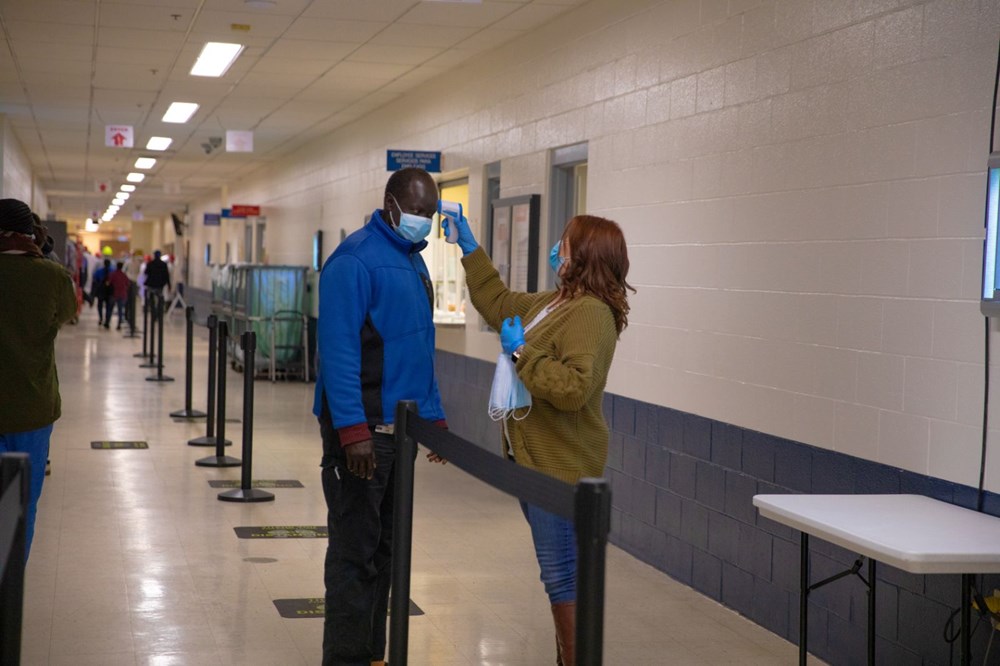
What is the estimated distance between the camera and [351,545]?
148 inches

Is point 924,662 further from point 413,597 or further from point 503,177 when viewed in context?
point 503,177

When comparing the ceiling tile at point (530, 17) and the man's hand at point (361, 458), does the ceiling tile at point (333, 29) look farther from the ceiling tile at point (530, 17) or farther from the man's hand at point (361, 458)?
the man's hand at point (361, 458)

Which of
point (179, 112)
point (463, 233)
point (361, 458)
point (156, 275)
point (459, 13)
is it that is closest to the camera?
point (361, 458)

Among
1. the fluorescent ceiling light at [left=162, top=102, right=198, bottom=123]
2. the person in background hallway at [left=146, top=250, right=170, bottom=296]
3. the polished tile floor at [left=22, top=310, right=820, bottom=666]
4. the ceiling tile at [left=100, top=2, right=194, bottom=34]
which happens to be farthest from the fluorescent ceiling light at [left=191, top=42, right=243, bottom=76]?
the person in background hallway at [left=146, top=250, right=170, bottom=296]

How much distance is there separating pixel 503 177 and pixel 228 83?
3.86 m

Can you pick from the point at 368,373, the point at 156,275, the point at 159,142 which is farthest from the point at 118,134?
the point at 368,373

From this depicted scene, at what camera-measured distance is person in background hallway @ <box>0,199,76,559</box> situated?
14.1ft

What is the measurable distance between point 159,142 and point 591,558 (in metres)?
16.1

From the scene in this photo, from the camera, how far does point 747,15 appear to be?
5379mm

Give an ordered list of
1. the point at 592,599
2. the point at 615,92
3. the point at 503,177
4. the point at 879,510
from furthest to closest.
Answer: the point at 503,177 → the point at 615,92 → the point at 879,510 → the point at 592,599

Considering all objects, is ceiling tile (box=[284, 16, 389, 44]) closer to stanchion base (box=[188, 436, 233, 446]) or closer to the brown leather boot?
stanchion base (box=[188, 436, 233, 446])

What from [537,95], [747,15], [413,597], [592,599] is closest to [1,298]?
[413,597]

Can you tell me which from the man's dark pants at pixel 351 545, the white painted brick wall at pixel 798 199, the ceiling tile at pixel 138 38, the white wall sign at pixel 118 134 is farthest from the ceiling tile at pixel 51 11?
the white wall sign at pixel 118 134

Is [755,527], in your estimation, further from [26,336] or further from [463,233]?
[26,336]
